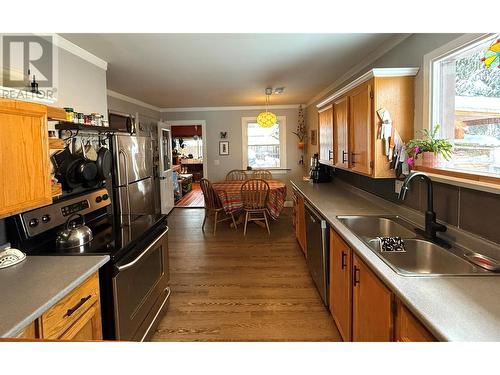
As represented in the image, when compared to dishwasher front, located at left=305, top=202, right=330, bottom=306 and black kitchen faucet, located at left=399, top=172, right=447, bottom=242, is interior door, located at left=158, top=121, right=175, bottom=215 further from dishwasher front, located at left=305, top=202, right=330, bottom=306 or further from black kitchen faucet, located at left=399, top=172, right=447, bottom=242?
black kitchen faucet, located at left=399, top=172, right=447, bottom=242

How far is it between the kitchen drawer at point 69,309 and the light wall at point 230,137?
19.0 ft

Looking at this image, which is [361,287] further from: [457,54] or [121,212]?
[121,212]

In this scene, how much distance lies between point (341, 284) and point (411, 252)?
502mm

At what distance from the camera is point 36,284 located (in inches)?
54.5

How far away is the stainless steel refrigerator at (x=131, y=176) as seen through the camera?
305cm

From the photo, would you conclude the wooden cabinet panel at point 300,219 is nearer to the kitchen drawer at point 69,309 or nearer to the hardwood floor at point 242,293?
the hardwood floor at point 242,293

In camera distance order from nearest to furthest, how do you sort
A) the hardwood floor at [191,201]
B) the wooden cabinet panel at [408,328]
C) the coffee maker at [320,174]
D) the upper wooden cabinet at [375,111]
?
1. the wooden cabinet panel at [408,328]
2. the upper wooden cabinet at [375,111]
3. the coffee maker at [320,174]
4. the hardwood floor at [191,201]

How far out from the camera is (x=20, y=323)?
1077mm

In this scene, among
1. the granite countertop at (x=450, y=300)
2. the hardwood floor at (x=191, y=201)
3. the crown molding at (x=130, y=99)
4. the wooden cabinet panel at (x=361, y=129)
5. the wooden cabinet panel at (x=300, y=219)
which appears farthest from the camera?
the hardwood floor at (x=191, y=201)

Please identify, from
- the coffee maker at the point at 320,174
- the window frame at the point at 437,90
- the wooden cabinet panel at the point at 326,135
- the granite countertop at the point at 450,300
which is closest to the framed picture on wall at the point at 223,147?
the coffee maker at the point at 320,174

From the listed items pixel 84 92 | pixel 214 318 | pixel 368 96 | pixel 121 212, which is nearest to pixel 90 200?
pixel 121 212

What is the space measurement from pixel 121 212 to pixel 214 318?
4.41ft

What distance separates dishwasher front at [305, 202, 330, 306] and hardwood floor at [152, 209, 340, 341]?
205mm

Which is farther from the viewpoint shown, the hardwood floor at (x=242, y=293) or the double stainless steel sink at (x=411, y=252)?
the hardwood floor at (x=242, y=293)
